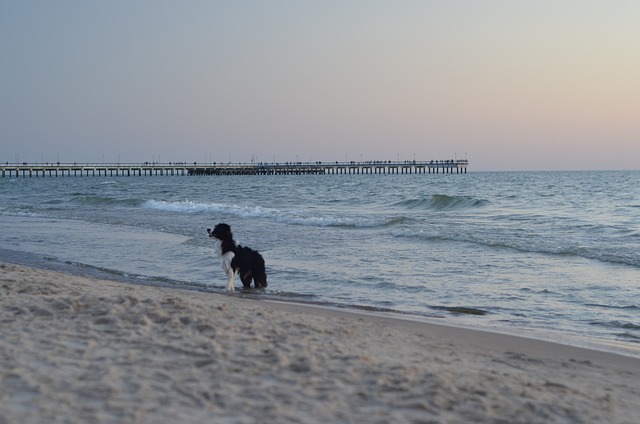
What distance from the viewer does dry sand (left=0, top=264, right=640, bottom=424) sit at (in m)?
3.57

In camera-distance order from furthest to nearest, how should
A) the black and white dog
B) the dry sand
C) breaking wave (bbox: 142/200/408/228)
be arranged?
1. breaking wave (bbox: 142/200/408/228)
2. the black and white dog
3. the dry sand

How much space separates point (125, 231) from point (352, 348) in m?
14.2

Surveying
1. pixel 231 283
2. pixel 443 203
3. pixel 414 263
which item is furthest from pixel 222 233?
pixel 443 203

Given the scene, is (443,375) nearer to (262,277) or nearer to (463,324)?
Result: (463,324)

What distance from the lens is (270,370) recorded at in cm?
425

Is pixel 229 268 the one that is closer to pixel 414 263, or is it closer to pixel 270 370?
pixel 414 263

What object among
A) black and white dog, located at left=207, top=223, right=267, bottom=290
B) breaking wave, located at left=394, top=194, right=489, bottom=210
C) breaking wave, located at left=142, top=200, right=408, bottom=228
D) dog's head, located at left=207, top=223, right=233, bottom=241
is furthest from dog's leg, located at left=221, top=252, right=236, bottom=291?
breaking wave, located at left=394, top=194, right=489, bottom=210

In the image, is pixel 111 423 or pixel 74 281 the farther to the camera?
pixel 74 281

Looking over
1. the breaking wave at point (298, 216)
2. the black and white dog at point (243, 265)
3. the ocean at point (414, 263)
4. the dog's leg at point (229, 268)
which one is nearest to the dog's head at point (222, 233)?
the black and white dog at point (243, 265)

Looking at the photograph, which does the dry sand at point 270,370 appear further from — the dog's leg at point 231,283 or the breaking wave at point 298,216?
the breaking wave at point 298,216

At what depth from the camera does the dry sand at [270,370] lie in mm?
3566

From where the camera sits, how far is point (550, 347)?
5.98 meters

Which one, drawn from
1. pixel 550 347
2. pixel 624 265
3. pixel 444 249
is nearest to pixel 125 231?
pixel 444 249

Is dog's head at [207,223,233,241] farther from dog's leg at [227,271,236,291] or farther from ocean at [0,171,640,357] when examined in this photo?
ocean at [0,171,640,357]
